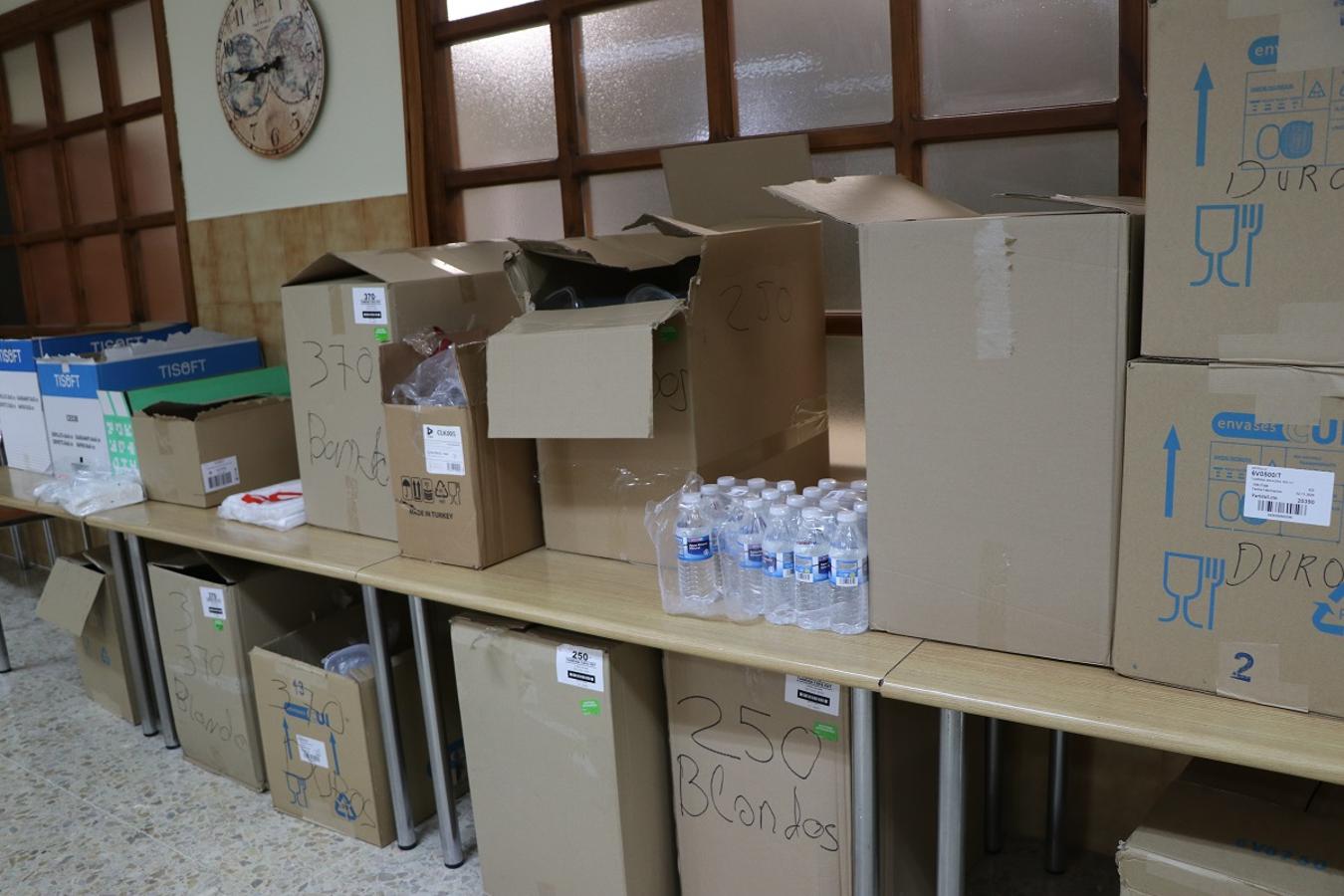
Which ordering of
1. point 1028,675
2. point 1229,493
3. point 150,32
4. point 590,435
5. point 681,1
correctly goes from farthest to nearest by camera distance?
point 150,32
point 681,1
point 590,435
point 1028,675
point 1229,493

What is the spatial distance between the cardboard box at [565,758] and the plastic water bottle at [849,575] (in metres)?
0.43

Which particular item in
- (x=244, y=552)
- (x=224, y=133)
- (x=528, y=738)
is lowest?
(x=528, y=738)

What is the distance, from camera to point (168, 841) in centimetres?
254

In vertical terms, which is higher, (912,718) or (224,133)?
(224,133)

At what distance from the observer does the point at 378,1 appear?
304 centimetres

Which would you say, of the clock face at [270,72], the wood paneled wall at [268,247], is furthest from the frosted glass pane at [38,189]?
the clock face at [270,72]

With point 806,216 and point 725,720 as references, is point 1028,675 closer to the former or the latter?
point 725,720

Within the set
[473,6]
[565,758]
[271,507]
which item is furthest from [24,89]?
[565,758]

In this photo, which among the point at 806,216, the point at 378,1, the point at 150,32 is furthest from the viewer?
the point at 150,32

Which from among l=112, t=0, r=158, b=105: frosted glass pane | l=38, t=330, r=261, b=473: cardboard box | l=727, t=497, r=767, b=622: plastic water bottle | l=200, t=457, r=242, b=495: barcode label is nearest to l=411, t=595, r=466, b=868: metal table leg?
l=727, t=497, r=767, b=622: plastic water bottle

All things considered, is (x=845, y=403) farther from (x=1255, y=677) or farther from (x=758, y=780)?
(x=1255, y=677)

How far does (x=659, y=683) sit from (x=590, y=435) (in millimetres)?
550

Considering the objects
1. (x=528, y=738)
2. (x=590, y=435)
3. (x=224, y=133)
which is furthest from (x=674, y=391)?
(x=224, y=133)

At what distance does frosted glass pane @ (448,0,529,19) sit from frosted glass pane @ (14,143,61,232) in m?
2.45
